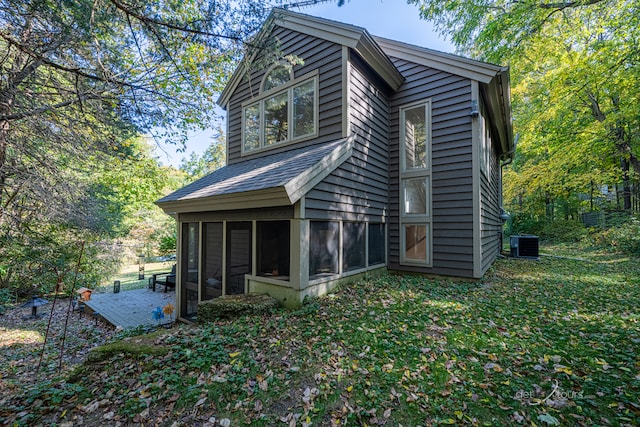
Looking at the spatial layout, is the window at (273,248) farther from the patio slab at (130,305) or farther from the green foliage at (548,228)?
the green foliage at (548,228)

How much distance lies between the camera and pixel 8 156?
6172 millimetres

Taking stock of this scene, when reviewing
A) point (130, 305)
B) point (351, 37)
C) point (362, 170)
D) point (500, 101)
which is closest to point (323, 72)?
point (351, 37)

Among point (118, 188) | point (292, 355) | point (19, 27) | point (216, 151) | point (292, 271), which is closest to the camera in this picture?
point (292, 355)

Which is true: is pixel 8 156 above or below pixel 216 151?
below

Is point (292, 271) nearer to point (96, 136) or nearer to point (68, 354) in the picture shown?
point (68, 354)

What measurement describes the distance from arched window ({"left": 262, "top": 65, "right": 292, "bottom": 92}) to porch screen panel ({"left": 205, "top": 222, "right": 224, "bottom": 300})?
406 cm

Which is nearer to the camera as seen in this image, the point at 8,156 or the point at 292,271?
the point at 292,271

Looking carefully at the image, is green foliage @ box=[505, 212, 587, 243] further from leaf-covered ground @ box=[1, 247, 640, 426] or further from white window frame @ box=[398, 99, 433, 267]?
leaf-covered ground @ box=[1, 247, 640, 426]

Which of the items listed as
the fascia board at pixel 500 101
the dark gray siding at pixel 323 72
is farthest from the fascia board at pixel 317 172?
the fascia board at pixel 500 101

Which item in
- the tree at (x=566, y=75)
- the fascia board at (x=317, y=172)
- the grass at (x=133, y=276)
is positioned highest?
the tree at (x=566, y=75)

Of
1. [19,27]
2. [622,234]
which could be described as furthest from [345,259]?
[622,234]

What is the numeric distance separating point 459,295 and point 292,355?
12.1ft

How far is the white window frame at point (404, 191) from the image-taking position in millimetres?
6949

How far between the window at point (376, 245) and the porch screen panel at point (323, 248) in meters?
1.44
